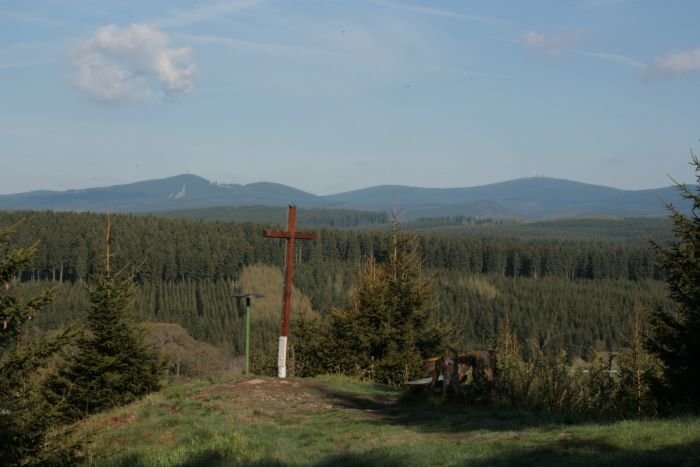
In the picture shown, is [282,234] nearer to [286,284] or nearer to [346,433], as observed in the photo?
[286,284]

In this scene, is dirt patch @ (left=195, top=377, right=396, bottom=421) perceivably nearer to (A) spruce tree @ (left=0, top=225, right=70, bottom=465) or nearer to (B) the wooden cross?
(B) the wooden cross

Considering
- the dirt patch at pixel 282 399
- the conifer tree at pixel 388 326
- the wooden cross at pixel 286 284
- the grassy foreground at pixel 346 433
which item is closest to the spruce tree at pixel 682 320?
the grassy foreground at pixel 346 433

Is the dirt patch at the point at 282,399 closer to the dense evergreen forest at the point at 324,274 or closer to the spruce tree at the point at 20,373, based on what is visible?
the spruce tree at the point at 20,373

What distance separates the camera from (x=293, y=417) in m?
17.7

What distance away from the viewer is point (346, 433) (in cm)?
1493

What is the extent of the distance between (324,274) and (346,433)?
11819cm

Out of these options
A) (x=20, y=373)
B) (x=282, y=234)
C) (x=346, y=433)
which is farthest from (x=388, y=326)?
(x=20, y=373)

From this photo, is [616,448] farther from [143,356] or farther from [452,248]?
[452,248]

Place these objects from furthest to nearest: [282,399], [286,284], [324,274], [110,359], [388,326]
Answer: [324,274], [388,326], [110,359], [286,284], [282,399]

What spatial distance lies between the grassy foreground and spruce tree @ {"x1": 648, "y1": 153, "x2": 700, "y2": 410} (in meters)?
4.10

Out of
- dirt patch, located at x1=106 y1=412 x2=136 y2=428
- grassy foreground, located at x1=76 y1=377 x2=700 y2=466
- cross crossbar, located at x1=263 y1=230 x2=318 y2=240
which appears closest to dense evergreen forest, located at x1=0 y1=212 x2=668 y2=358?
cross crossbar, located at x1=263 y1=230 x2=318 y2=240

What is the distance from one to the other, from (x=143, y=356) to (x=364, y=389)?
7557 mm

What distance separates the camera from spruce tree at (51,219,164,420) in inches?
969

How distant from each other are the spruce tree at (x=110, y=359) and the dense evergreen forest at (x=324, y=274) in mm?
66104
